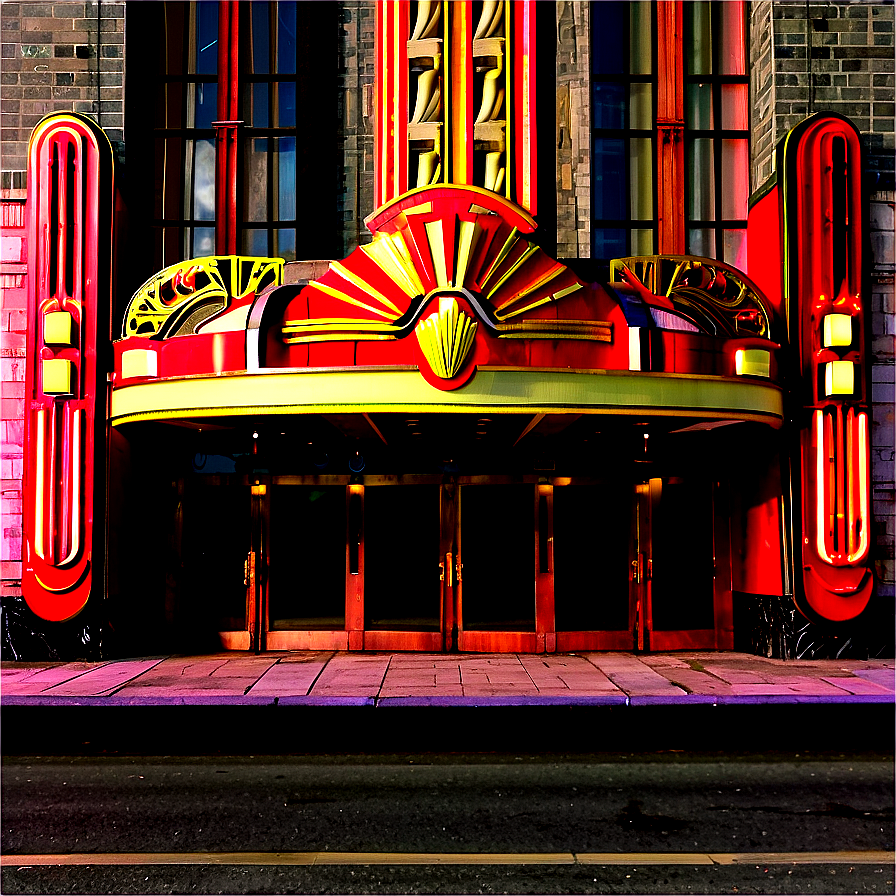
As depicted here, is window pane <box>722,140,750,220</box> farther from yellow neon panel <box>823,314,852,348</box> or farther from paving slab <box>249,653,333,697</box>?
paving slab <box>249,653,333,697</box>

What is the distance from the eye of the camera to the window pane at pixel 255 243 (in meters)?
13.4

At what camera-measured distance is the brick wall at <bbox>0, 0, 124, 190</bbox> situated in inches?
499

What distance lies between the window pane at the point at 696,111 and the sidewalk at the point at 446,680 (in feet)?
25.5

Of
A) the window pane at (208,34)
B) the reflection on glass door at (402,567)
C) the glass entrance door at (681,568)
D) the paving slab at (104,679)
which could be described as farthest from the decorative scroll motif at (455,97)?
the paving slab at (104,679)

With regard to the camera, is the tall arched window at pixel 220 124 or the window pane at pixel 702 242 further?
the window pane at pixel 702 242

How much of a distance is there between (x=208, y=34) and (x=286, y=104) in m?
1.57

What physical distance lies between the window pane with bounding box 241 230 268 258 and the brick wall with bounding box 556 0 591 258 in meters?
4.30

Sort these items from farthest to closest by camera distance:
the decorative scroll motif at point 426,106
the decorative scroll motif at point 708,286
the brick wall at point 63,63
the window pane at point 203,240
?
the window pane at point 203,240 < the brick wall at point 63,63 < the decorative scroll motif at point 426,106 < the decorative scroll motif at point 708,286

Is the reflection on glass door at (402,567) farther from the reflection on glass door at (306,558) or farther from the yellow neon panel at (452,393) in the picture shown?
the yellow neon panel at (452,393)

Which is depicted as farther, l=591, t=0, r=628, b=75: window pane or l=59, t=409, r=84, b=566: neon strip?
l=591, t=0, r=628, b=75: window pane

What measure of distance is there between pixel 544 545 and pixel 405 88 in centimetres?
645

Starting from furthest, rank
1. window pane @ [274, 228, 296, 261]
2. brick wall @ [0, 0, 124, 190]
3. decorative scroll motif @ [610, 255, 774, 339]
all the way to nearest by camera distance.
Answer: window pane @ [274, 228, 296, 261] < brick wall @ [0, 0, 124, 190] < decorative scroll motif @ [610, 255, 774, 339]

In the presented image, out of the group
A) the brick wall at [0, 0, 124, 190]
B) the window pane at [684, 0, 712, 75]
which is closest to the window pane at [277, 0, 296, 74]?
the brick wall at [0, 0, 124, 190]

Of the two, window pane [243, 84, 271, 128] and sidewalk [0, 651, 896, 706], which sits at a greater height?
window pane [243, 84, 271, 128]
